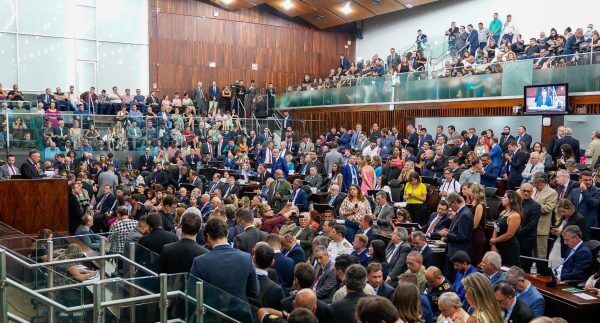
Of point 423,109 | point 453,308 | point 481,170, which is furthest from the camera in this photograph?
point 423,109

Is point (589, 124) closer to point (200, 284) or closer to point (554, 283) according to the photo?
point (554, 283)

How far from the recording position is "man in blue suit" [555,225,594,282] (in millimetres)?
5617

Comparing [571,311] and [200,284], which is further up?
[200,284]

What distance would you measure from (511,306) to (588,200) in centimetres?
A: 357

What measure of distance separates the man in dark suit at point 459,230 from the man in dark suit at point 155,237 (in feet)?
10.4

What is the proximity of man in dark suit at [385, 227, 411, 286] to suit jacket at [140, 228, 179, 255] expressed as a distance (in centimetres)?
227

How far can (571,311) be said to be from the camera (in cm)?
491

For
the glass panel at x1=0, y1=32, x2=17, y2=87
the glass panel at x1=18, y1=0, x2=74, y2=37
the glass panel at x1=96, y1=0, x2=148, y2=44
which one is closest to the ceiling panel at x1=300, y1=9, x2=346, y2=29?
the glass panel at x1=96, y1=0, x2=148, y2=44

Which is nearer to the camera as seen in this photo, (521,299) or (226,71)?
(521,299)

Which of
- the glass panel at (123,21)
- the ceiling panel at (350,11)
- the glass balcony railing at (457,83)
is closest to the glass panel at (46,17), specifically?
the glass panel at (123,21)

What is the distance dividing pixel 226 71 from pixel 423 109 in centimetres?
898

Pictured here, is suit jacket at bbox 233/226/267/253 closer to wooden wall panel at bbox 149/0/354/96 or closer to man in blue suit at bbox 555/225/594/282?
man in blue suit at bbox 555/225/594/282

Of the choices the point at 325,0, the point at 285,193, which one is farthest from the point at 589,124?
the point at 325,0

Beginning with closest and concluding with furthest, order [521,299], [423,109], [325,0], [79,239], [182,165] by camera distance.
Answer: [521,299]
[79,239]
[182,165]
[423,109]
[325,0]
